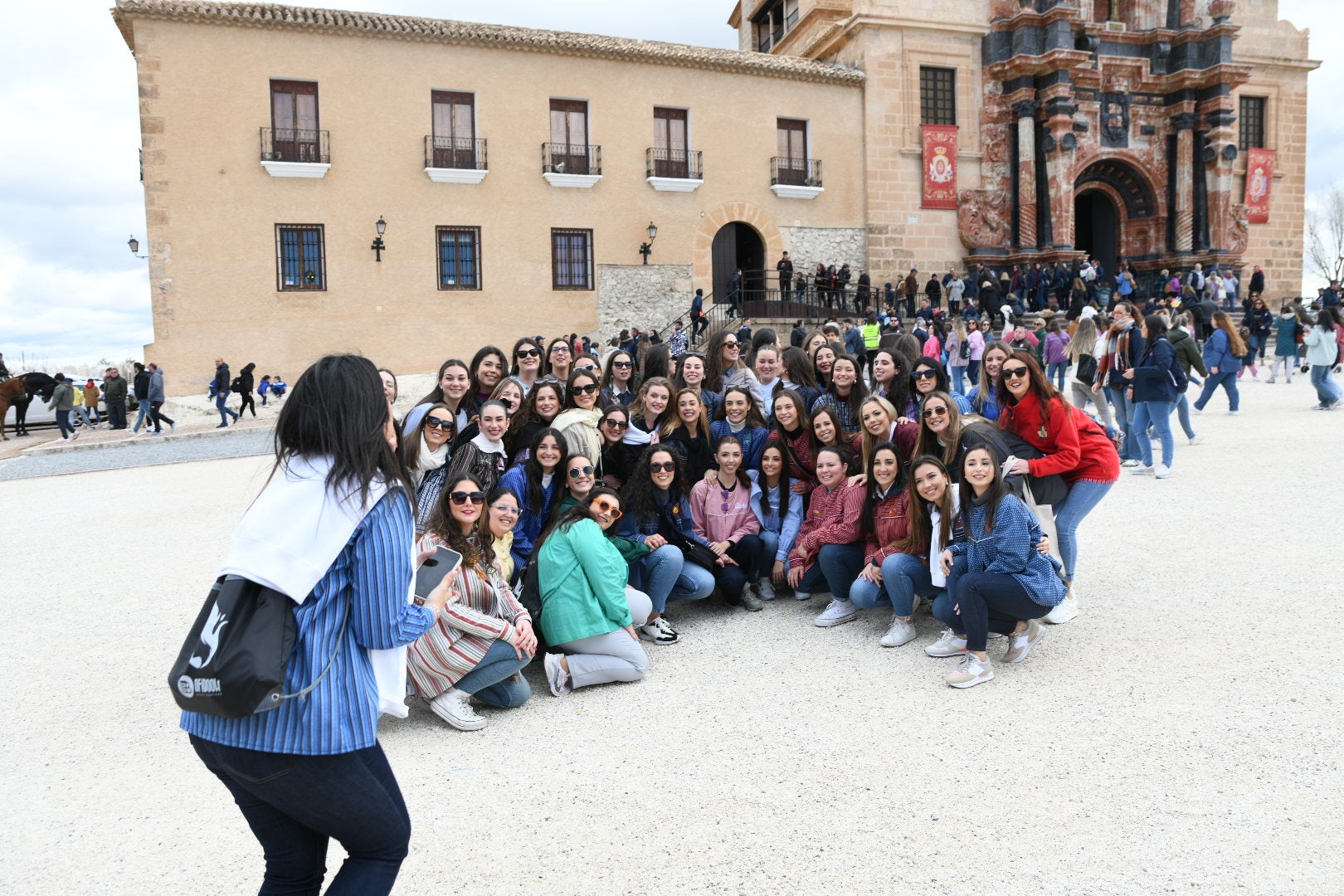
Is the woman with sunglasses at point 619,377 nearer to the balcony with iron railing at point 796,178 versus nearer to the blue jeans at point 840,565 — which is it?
the blue jeans at point 840,565

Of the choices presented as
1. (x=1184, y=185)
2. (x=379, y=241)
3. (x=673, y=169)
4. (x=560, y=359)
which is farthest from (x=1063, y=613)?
(x=1184, y=185)

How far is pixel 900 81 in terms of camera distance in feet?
86.8

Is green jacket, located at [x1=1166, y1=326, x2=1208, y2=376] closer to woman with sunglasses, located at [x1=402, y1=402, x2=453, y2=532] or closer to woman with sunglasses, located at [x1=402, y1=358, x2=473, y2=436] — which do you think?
woman with sunglasses, located at [x1=402, y1=358, x2=473, y2=436]

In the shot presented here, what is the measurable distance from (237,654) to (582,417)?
407 centimetres

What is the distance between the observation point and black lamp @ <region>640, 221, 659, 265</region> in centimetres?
2447

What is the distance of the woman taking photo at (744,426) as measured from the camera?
617 centimetres

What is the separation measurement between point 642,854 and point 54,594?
565cm

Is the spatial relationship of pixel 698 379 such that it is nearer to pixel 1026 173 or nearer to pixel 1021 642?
pixel 1021 642

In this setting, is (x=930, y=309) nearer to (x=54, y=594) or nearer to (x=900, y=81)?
(x=900, y=81)

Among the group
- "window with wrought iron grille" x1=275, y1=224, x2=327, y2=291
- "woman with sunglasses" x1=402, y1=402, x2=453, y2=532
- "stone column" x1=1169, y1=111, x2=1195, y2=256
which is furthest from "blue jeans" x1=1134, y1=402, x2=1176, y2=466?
"stone column" x1=1169, y1=111, x2=1195, y2=256

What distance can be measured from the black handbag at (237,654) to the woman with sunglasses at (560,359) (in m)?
5.51

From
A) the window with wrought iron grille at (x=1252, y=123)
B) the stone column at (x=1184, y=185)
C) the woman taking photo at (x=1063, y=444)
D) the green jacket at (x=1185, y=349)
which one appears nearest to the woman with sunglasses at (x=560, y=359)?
the woman taking photo at (x=1063, y=444)

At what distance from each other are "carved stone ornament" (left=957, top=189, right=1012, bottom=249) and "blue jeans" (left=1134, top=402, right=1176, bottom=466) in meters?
18.9


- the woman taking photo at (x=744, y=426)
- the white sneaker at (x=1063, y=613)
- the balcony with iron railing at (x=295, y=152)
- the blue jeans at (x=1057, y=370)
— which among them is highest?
the balcony with iron railing at (x=295, y=152)
